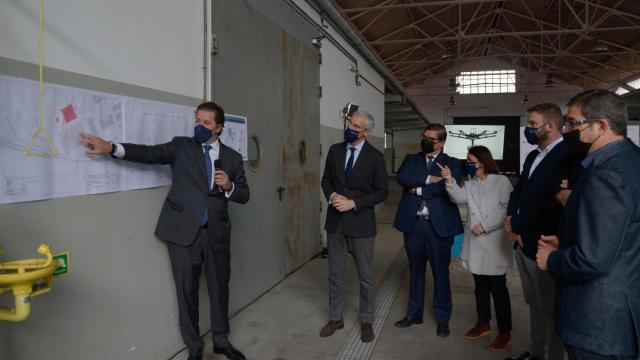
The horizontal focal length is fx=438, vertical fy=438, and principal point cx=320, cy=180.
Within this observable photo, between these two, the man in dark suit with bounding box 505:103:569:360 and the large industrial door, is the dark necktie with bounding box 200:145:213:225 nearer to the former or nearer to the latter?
the large industrial door

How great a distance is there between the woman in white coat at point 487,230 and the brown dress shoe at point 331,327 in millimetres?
988

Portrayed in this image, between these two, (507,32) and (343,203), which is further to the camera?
(507,32)

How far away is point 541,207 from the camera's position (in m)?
2.18

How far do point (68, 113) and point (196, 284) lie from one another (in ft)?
3.70

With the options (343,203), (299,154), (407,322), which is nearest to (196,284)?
(343,203)

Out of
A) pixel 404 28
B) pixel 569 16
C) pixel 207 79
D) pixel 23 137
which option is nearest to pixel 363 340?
pixel 207 79

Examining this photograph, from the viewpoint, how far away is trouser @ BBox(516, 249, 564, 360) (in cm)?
226

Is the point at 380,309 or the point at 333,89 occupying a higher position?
the point at 333,89

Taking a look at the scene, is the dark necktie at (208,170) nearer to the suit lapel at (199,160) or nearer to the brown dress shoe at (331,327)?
the suit lapel at (199,160)

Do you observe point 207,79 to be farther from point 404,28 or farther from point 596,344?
point 404,28

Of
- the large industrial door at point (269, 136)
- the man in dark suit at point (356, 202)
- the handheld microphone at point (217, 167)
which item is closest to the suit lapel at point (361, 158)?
the man in dark suit at point (356, 202)

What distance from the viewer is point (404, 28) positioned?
9.73 meters

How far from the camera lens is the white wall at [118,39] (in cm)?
171

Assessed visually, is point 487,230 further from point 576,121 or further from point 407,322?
point 576,121
